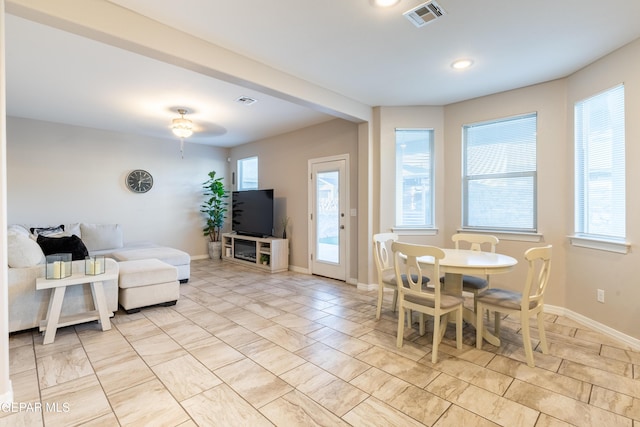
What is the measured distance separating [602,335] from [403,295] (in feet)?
6.39

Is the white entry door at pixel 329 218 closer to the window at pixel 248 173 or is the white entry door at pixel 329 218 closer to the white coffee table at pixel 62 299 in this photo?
the window at pixel 248 173

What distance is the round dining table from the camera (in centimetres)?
248

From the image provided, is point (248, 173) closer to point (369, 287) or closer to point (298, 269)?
point (298, 269)

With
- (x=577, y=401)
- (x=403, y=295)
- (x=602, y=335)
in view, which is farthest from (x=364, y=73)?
(x=602, y=335)

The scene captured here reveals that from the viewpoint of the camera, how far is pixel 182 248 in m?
6.66

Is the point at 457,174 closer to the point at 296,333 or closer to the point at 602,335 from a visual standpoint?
the point at 602,335

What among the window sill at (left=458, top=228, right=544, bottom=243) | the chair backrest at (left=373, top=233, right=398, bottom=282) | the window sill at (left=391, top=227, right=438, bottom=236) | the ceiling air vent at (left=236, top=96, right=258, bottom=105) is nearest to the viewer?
the chair backrest at (left=373, top=233, right=398, bottom=282)

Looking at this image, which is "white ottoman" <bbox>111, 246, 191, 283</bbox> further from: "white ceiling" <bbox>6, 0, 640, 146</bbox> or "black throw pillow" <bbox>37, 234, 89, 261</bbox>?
"white ceiling" <bbox>6, 0, 640, 146</bbox>

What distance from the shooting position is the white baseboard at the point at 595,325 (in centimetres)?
267

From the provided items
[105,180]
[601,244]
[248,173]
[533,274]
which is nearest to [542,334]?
[533,274]

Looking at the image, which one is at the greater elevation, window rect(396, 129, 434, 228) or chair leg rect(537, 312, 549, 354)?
window rect(396, 129, 434, 228)

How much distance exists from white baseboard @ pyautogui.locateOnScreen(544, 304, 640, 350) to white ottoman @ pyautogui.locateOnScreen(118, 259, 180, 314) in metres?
4.32

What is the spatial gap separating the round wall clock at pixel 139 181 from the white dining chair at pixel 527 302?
6.06 m

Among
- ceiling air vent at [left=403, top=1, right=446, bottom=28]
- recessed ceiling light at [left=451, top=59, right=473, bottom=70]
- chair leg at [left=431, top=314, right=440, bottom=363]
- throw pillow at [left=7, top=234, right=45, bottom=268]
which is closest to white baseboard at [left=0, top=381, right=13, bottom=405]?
throw pillow at [left=7, top=234, right=45, bottom=268]
